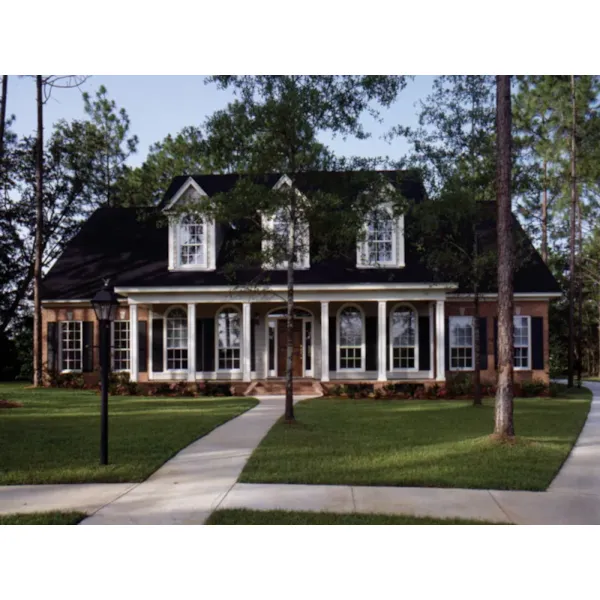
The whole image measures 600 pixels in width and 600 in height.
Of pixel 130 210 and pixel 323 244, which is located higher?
pixel 130 210

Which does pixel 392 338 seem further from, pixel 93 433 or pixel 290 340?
pixel 93 433

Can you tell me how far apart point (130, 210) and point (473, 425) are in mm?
16271

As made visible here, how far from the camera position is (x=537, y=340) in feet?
67.0

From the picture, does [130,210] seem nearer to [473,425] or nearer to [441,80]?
[441,80]

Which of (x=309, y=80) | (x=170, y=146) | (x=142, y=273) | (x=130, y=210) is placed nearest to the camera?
(x=309, y=80)

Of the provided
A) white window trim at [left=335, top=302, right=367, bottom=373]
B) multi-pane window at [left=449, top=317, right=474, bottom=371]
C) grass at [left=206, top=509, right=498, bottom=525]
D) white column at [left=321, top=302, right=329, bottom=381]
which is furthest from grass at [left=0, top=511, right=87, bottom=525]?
multi-pane window at [left=449, top=317, right=474, bottom=371]

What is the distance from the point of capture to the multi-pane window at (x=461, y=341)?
20.7 meters

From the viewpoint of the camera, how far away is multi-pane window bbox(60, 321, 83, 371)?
21.8 metres

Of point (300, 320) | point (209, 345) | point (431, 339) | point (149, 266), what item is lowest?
point (209, 345)

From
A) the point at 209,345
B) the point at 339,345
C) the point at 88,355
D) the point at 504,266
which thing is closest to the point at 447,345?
the point at 339,345

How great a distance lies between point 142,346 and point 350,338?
21.8ft

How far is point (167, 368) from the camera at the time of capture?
68.3ft

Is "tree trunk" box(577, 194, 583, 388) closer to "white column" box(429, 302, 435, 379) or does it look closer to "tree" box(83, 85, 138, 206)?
"white column" box(429, 302, 435, 379)
